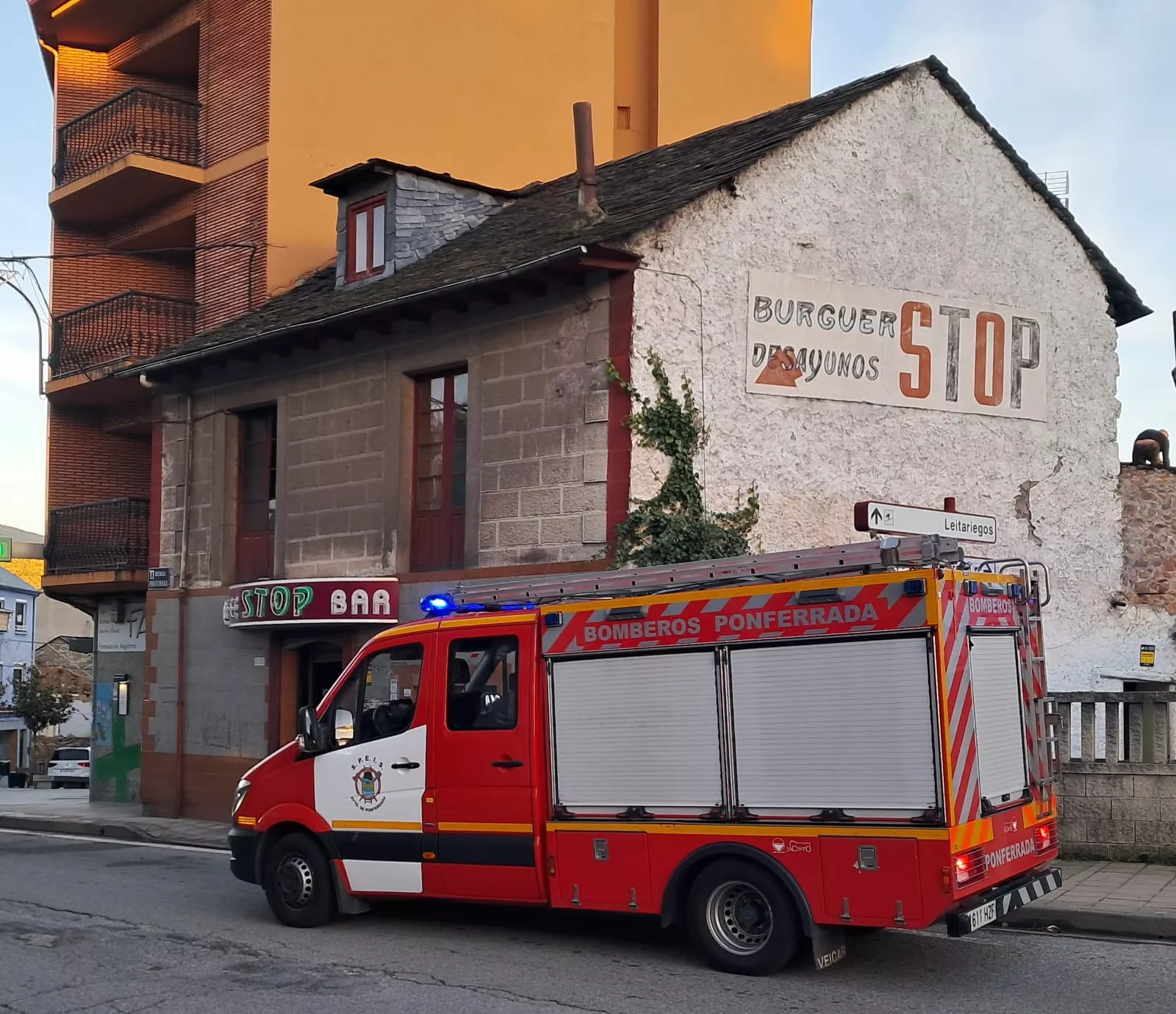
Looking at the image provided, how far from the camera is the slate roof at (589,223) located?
14492 mm

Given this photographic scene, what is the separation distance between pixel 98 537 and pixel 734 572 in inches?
681

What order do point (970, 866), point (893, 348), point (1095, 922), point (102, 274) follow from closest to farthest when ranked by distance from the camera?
point (970, 866) < point (1095, 922) < point (893, 348) < point (102, 274)

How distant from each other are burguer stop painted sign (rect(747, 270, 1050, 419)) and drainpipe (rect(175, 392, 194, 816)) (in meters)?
8.51

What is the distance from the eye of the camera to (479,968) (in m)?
8.17

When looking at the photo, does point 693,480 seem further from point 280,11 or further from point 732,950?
point 280,11

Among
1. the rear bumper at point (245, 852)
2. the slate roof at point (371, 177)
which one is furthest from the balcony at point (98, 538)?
the rear bumper at point (245, 852)

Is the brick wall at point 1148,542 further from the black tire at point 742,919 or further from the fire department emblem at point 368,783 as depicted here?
the fire department emblem at point 368,783

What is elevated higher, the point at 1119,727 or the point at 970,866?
the point at 1119,727

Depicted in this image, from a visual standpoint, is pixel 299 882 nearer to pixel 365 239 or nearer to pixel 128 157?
pixel 365 239

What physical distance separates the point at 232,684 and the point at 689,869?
1131cm

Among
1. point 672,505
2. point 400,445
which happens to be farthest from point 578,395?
point 400,445

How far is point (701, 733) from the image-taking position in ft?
26.6

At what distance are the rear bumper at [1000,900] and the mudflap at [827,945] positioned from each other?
0.62 metres

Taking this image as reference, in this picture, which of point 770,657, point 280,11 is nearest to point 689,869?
point 770,657
